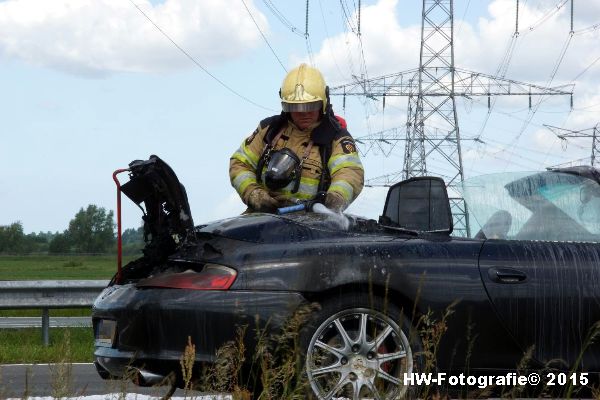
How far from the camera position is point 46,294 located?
45.9 ft

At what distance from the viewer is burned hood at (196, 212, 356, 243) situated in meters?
5.84

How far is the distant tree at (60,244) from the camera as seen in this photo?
11575cm

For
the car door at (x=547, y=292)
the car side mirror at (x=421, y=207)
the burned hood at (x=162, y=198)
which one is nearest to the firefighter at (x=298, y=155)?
the car side mirror at (x=421, y=207)

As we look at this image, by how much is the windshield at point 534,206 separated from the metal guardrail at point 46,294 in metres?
7.58

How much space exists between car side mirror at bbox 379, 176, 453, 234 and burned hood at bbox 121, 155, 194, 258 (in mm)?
1095

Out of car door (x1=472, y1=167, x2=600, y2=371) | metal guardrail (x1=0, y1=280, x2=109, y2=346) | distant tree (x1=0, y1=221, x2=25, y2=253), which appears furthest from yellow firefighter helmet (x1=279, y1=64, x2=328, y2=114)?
distant tree (x1=0, y1=221, x2=25, y2=253)

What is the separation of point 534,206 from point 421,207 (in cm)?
63

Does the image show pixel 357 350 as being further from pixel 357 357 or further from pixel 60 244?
pixel 60 244

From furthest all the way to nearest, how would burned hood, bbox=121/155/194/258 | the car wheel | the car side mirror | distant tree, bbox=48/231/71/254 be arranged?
distant tree, bbox=48/231/71/254, the car side mirror, burned hood, bbox=121/155/194/258, the car wheel

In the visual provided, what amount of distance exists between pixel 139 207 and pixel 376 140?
141 feet

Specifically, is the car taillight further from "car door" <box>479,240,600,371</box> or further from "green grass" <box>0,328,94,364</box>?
"green grass" <box>0,328,94,364</box>

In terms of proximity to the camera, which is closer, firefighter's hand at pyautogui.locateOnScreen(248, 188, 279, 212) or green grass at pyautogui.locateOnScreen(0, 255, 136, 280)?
firefighter's hand at pyautogui.locateOnScreen(248, 188, 279, 212)

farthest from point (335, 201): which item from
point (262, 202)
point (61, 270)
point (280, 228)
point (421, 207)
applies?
point (61, 270)

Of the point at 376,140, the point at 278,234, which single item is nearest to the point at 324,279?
the point at 278,234
